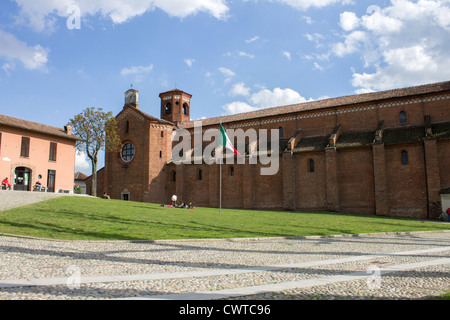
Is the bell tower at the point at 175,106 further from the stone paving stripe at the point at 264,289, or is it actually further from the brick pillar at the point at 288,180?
the stone paving stripe at the point at 264,289

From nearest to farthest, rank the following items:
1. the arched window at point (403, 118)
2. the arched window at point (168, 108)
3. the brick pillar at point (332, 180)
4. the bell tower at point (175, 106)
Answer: the brick pillar at point (332, 180) → the arched window at point (403, 118) → the bell tower at point (175, 106) → the arched window at point (168, 108)

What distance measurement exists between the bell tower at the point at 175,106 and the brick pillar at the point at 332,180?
73.5ft

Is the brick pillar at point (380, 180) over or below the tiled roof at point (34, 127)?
below

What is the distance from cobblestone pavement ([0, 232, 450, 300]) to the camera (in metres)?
5.12

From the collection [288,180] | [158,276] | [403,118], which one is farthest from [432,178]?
[158,276]

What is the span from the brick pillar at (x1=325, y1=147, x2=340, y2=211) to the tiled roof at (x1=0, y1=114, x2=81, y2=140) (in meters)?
25.3

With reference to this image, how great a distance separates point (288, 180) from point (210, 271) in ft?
91.6

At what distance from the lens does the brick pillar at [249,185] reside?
3588 cm

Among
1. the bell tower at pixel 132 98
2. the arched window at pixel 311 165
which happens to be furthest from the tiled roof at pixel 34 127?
the arched window at pixel 311 165

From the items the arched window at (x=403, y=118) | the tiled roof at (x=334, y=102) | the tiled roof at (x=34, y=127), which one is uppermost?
the tiled roof at (x=334, y=102)

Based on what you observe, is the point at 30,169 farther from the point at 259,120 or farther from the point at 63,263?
the point at 63,263

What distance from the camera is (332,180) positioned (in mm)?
31938
